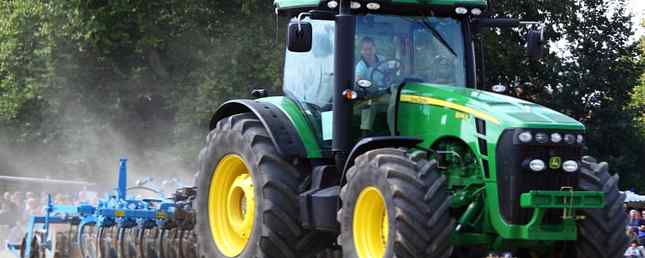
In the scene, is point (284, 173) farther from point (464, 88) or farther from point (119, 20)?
point (119, 20)

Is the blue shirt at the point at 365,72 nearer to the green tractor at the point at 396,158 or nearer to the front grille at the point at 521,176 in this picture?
the green tractor at the point at 396,158

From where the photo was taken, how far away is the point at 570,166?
8.53m

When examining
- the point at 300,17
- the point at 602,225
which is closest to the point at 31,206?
the point at 300,17

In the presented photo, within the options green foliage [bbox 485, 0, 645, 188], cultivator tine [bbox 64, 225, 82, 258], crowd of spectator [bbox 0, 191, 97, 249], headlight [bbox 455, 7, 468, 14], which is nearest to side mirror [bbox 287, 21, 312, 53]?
headlight [bbox 455, 7, 468, 14]

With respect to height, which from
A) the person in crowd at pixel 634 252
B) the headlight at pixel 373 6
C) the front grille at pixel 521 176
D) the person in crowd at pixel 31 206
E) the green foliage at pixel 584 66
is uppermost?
the green foliage at pixel 584 66

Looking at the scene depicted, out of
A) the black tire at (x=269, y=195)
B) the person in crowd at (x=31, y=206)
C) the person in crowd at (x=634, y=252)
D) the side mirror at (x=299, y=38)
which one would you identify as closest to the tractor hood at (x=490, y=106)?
the side mirror at (x=299, y=38)

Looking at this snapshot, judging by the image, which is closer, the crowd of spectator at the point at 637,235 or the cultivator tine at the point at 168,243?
the cultivator tine at the point at 168,243

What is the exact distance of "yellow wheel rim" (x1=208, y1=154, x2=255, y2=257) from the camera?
10.4 m

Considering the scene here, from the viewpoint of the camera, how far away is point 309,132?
10047mm

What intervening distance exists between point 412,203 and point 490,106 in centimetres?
113

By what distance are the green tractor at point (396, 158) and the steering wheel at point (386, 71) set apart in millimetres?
12

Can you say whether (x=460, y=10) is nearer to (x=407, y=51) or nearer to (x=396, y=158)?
(x=407, y=51)

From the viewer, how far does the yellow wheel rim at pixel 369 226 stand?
28.9ft

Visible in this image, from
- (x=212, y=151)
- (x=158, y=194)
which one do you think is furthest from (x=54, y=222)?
(x=212, y=151)
